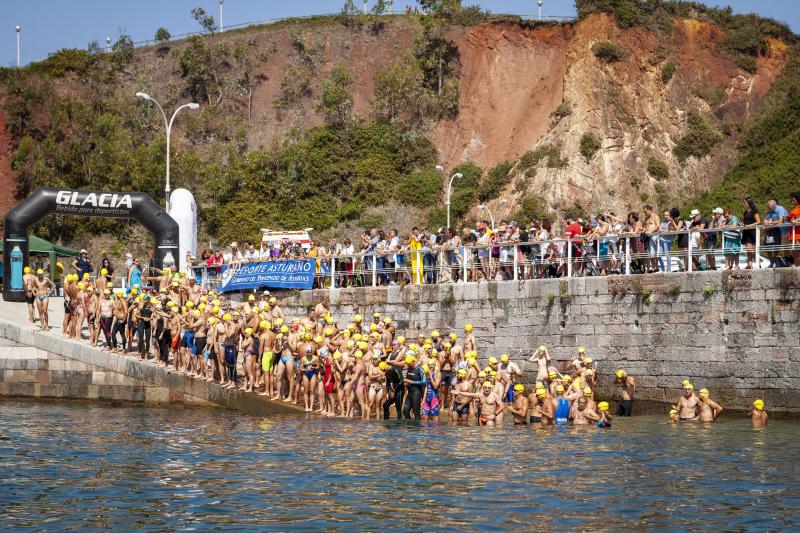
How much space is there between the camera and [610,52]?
176ft

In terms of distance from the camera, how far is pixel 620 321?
22391mm

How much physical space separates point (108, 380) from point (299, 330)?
5003 mm

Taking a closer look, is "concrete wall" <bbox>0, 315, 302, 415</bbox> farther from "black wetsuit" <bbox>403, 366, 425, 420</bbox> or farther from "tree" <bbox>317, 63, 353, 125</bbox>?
"tree" <bbox>317, 63, 353, 125</bbox>

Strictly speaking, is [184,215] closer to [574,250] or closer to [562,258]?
[574,250]

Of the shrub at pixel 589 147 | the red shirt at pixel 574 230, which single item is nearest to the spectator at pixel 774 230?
the red shirt at pixel 574 230

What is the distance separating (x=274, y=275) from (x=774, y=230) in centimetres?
1398

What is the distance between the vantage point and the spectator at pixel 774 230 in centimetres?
2002

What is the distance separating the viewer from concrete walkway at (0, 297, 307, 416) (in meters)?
22.6

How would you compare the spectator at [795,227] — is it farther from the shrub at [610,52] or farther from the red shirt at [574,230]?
the shrub at [610,52]

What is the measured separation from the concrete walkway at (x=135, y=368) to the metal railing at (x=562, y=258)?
586cm

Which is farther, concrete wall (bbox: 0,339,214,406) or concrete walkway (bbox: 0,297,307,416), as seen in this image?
concrete wall (bbox: 0,339,214,406)

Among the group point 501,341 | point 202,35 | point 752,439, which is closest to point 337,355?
point 501,341

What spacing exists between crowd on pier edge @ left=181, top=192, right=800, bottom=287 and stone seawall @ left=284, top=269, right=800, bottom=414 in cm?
51

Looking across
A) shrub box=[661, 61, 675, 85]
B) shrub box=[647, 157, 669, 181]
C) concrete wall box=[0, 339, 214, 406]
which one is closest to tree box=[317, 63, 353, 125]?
shrub box=[661, 61, 675, 85]
